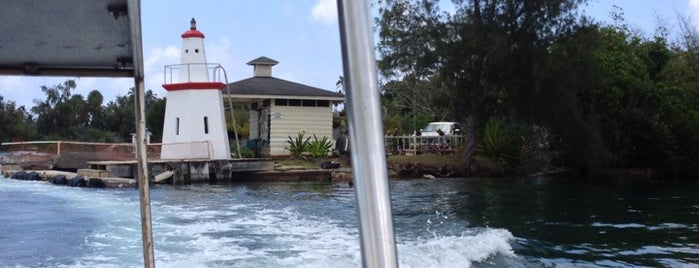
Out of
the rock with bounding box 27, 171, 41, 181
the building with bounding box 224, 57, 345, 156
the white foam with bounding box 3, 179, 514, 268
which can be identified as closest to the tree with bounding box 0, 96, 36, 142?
the building with bounding box 224, 57, 345, 156

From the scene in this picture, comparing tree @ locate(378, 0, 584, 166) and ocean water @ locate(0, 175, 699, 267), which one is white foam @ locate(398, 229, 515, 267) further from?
tree @ locate(378, 0, 584, 166)

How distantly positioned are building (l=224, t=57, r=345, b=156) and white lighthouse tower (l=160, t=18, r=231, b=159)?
4621mm

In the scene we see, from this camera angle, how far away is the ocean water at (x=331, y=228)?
992cm

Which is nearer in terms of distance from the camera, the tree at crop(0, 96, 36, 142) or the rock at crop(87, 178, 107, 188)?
the rock at crop(87, 178, 107, 188)

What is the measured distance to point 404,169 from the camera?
2855 cm

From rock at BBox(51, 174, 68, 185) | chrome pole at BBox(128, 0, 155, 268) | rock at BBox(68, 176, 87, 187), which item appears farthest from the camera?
rock at BBox(51, 174, 68, 185)

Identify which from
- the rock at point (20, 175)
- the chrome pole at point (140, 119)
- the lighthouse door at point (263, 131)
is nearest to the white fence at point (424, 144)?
the lighthouse door at point (263, 131)

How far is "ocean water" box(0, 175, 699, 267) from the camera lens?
9922 mm

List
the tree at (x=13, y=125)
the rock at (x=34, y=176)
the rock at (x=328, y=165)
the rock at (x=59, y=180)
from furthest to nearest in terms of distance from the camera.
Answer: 1. the tree at (x=13, y=125)
2. the rock at (x=328, y=165)
3. the rock at (x=34, y=176)
4. the rock at (x=59, y=180)

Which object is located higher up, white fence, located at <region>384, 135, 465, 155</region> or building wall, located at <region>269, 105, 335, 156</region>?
building wall, located at <region>269, 105, 335, 156</region>

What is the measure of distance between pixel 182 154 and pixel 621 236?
1807 centimetres

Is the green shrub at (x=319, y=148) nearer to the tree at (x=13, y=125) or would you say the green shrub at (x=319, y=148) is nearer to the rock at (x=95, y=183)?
the rock at (x=95, y=183)

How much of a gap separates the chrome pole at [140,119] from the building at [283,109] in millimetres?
29568

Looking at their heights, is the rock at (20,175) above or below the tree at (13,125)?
below
